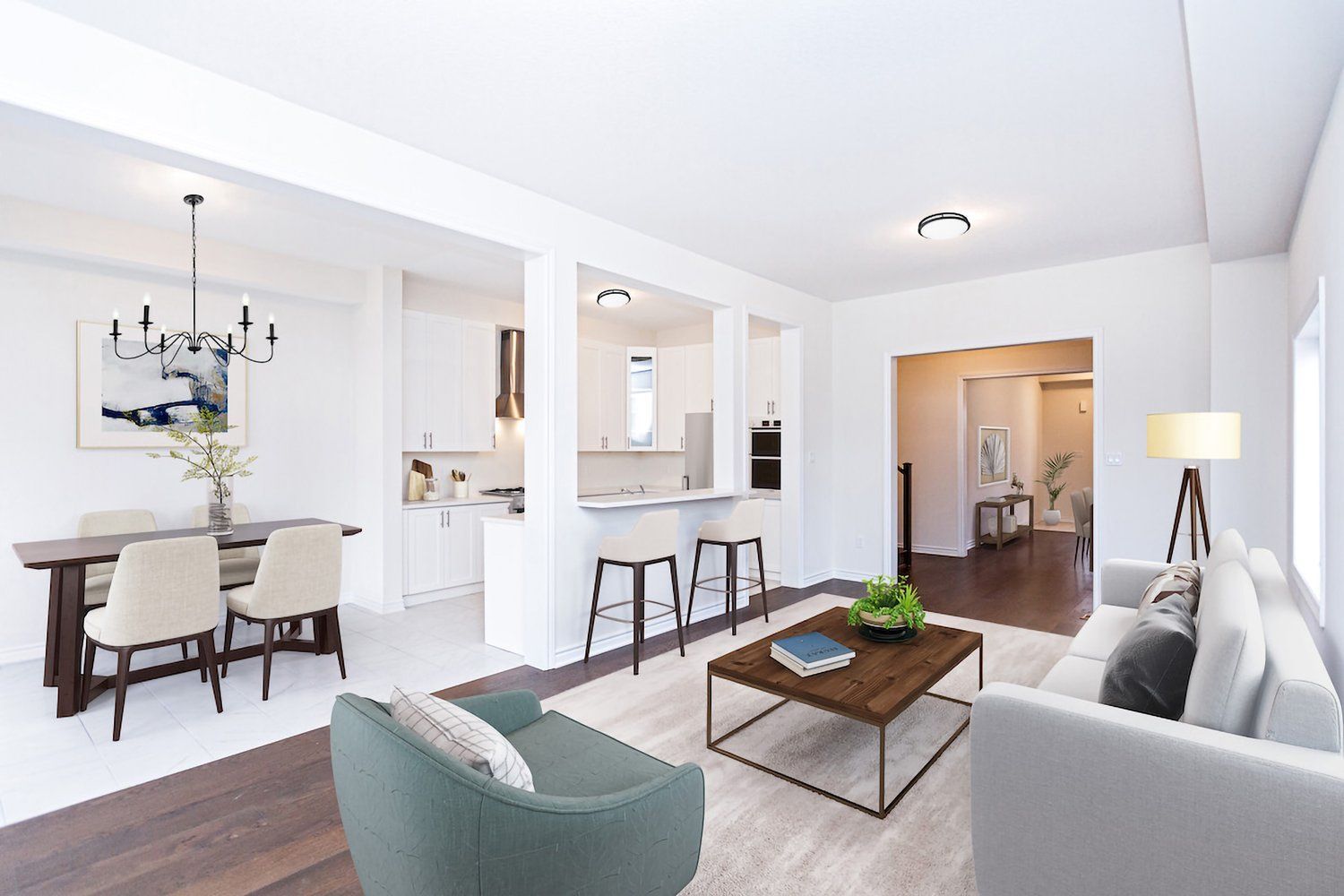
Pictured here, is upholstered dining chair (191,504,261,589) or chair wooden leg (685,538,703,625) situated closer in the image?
upholstered dining chair (191,504,261,589)

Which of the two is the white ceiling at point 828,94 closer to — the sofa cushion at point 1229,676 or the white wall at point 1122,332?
the white wall at point 1122,332

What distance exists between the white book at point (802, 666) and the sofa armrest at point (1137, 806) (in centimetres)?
83

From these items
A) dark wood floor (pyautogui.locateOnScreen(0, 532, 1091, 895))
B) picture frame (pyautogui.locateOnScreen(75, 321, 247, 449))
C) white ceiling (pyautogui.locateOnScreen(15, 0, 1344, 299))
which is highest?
white ceiling (pyautogui.locateOnScreen(15, 0, 1344, 299))

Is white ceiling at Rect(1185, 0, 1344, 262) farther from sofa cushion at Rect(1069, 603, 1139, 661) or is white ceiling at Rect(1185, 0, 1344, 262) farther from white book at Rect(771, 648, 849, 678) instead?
white book at Rect(771, 648, 849, 678)

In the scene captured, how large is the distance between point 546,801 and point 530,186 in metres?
3.05

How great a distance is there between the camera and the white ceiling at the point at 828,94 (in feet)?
6.79

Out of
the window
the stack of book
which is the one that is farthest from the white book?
the window

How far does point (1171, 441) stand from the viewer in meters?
3.35

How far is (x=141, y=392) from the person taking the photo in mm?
4367

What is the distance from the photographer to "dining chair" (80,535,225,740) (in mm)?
2848

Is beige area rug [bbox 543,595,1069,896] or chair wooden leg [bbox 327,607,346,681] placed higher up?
chair wooden leg [bbox 327,607,346,681]

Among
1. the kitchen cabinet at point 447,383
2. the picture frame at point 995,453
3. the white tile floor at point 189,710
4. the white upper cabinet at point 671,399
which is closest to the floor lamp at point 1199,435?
the white tile floor at point 189,710

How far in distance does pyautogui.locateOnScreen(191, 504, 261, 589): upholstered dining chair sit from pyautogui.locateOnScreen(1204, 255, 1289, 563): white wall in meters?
5.89

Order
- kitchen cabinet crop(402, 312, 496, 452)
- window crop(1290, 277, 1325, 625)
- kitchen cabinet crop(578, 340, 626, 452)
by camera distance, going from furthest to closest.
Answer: kitchen cabinet crop(578, 340, 626, 452) < kitchen cabinet crop(402, 312, 496, 452) < window crop(1290, 277, 1325, 625)
